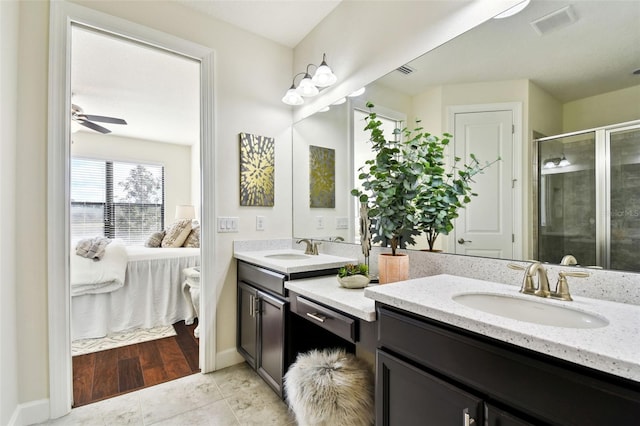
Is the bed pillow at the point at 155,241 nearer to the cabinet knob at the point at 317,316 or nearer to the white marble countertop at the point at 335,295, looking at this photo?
the white marble countertop at the point at 335,295

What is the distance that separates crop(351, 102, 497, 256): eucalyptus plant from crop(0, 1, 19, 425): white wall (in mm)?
1868

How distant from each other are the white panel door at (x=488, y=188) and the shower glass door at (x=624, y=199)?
0.32m

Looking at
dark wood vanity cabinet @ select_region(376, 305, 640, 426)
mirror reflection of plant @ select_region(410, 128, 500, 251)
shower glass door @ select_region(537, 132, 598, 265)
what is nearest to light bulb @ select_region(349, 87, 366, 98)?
mirror reflection of plant @ select_region(410, 128, 500, 251)

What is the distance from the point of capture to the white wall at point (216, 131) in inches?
64.2

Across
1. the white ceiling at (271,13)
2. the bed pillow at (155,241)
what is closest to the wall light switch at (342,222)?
the white ceiling at (271,13)

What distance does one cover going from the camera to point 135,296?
10.3 feet

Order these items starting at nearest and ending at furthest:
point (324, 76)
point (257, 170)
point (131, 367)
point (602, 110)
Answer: point (602, 110) → point (324, 76) → point (131, 367) → point (257, 170)

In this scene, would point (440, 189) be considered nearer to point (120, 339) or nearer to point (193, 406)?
point (193, 406)

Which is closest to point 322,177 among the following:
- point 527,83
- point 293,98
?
point 293,98

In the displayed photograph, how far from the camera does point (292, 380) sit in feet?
4.67

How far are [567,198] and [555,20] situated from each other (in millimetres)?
688

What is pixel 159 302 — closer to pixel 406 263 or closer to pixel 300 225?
pixel 300 225

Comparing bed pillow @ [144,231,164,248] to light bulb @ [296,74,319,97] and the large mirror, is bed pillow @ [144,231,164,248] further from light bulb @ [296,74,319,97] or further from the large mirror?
the large mirror

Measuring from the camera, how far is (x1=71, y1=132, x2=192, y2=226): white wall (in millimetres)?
5000
